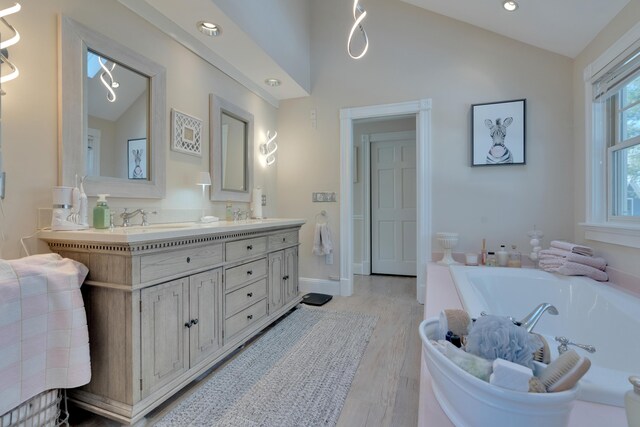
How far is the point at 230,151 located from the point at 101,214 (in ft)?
4.60

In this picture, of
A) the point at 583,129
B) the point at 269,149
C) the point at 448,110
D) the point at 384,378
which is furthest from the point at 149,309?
the point at 583,129

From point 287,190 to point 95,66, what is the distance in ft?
7.31

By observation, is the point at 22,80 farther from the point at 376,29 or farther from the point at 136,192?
the point at 376,29

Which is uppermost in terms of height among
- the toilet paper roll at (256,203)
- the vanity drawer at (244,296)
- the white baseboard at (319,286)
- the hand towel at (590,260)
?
the toilet paper roll at (256,203)

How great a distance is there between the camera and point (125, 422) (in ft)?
4.32

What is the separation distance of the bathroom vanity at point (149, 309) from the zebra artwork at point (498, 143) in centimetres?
244

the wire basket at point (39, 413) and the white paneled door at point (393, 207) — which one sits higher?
the white paneled door at point (393, 207)

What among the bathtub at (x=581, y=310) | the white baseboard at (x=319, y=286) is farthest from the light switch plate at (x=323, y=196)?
the bathtub at (x=581, y=310)

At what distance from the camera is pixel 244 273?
2.14m

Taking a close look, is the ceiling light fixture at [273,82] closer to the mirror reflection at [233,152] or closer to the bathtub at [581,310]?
the mirror reflection at [233,152]

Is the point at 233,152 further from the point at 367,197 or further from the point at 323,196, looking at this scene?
the point at 367,197

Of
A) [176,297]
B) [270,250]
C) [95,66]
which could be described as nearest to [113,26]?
[95,66]

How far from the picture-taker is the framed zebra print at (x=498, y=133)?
2.79 m

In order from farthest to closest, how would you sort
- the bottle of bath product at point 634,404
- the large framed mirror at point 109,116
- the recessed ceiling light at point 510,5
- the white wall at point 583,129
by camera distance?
the recessed ceiling light at point 510,5 < the white wall at point 583,129 < the large framed mirror at point 109,116 < the bottle of bath product at point 634,404
